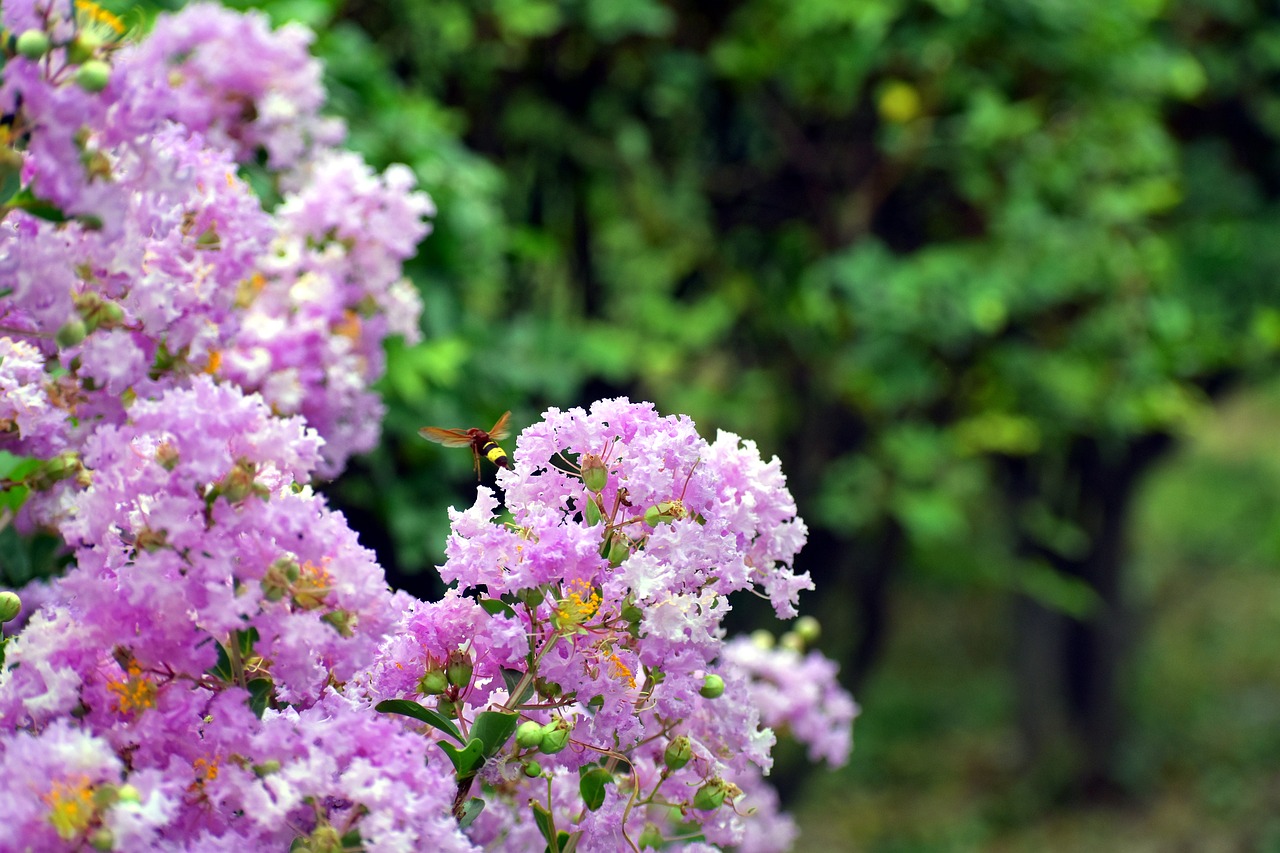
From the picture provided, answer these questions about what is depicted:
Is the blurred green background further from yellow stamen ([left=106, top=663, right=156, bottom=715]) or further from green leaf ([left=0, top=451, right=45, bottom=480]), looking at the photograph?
yellow stamen ([left=106, top=663, right=156, bottom=715])

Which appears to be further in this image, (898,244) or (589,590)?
(898,244)

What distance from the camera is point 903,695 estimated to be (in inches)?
357

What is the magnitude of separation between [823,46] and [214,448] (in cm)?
324

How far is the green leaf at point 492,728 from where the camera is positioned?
0.92 meters

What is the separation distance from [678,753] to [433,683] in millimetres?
194

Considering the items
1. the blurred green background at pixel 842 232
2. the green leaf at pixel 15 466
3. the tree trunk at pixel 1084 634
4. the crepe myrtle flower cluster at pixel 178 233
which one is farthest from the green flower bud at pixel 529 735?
the tree trunk at pixel 1084 634

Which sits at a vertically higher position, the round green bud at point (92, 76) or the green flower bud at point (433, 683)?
the round green bud at point (92, 76)

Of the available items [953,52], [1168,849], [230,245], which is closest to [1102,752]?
[1168,849]

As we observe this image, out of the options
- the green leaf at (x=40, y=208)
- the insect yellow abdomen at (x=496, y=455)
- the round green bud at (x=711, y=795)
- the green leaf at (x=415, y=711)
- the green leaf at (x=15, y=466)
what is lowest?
the green leaf at (x=415, y=711)

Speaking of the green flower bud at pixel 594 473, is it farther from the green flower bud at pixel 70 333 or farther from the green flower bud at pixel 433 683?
the green flower bud at pixel 70 333

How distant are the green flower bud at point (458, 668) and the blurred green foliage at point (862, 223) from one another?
217cm

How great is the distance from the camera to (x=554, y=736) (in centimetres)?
89

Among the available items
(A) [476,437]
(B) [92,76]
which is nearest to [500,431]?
(A) [476,437]

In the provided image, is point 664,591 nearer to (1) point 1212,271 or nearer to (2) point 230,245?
(2) point 230,245
